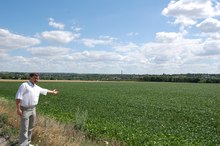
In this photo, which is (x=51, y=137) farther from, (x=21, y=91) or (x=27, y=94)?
(x=21, y=91)

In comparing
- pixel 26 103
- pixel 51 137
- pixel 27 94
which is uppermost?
pixel 27 94

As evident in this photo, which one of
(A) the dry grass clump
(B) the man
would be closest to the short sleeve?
(B) the man

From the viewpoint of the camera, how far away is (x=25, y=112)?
30.1ft

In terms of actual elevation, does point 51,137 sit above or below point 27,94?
below

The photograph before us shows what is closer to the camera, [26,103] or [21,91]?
[21,91]

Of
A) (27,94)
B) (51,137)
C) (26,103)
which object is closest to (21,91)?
(27,94)

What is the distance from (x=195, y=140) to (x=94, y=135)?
12.7ft

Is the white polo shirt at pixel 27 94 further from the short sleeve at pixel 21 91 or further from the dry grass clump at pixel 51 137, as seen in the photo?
the dry grass clump at pixel 51 137

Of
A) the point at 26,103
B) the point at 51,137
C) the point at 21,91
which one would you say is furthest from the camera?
the point at 51,137

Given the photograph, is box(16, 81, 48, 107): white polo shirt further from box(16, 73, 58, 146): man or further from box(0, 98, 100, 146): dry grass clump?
box(0, 98, 100, 146): dry grass clump

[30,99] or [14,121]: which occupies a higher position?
[30,99]

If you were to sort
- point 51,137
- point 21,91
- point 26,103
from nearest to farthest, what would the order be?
point 21,91 → point 26,103 → point 51,137

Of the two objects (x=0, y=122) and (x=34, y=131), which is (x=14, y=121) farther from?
(x=34, y=131)

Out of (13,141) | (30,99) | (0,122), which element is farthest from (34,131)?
(0,122)
